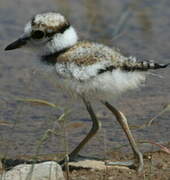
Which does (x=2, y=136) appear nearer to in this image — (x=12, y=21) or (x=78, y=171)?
(x=78, y=171)

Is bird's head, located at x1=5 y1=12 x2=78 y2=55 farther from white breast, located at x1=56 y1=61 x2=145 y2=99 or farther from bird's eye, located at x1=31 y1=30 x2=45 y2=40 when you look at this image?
white breast, located at x1=56 y1=61 x2=145 y2=99

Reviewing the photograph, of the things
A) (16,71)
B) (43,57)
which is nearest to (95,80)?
(43,57)

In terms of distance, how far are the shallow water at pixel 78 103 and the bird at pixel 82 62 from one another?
130mm

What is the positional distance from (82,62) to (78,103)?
1599 mm

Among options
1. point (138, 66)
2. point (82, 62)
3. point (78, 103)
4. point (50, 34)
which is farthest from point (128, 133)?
point (78, 103)

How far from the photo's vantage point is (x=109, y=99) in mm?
4633

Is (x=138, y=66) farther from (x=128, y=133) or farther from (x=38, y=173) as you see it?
(x=38, y=173)

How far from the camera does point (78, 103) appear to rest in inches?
235

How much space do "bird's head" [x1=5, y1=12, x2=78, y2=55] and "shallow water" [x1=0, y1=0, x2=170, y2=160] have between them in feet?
0.46

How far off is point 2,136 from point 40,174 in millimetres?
1066

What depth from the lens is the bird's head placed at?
4.62m

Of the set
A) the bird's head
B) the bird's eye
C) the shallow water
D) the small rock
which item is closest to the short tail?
the shallow water

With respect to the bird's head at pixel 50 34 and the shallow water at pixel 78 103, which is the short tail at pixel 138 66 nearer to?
the shallow water at pixel 78 103

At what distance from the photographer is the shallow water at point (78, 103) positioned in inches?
211
